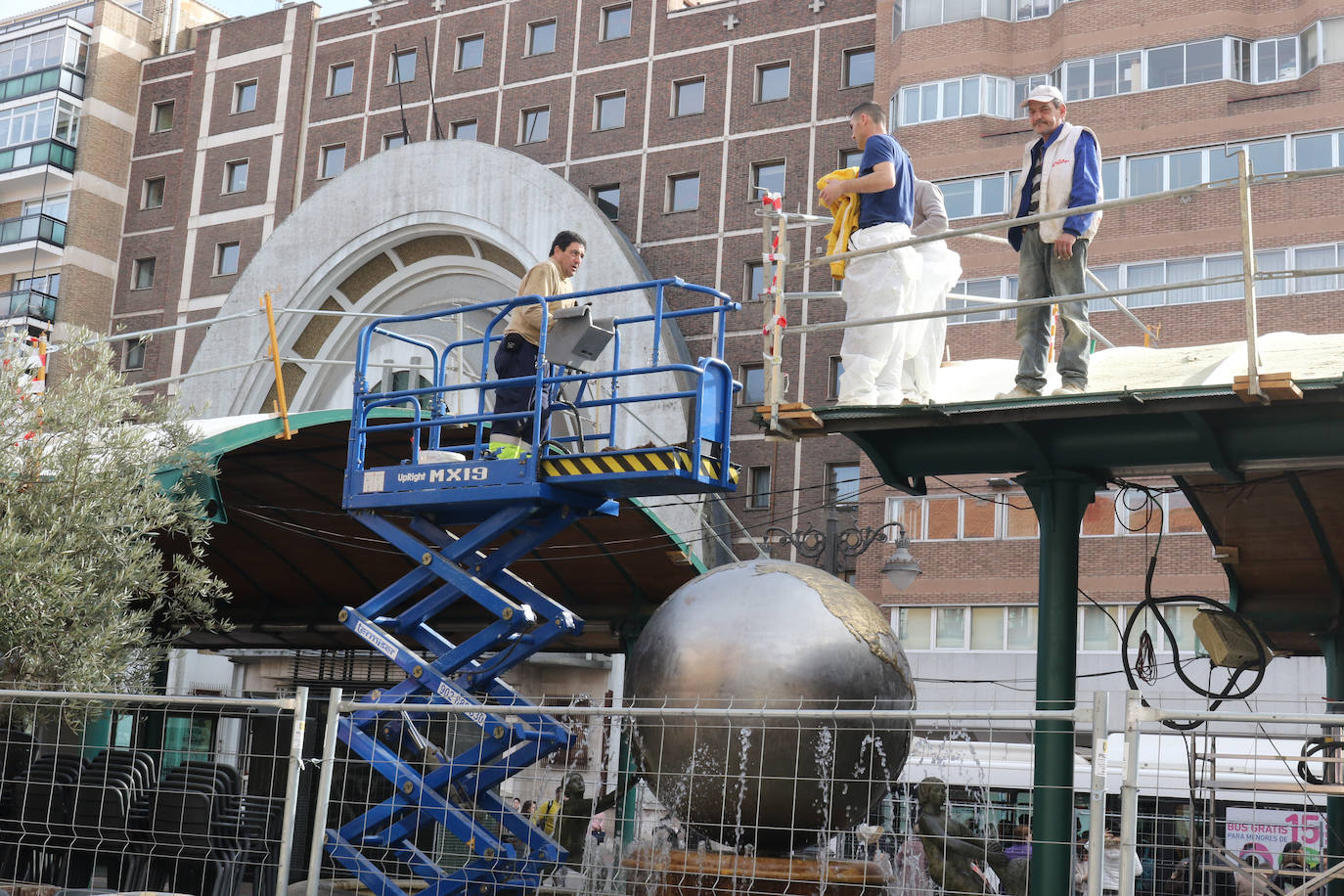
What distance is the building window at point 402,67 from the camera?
54.7m

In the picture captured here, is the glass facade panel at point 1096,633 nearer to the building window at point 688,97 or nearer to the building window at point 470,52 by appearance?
the building window at point 688,97

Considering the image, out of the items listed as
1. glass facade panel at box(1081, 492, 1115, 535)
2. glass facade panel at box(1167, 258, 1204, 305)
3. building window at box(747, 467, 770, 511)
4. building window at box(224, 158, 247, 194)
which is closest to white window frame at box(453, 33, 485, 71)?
building window at box(224, 158, 247, 194)

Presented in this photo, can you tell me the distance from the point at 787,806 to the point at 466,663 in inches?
154

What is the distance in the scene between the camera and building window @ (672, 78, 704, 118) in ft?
163

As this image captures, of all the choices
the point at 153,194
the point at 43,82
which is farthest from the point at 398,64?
the point at 43,82

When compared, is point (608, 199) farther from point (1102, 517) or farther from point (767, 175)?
point (1102, 517)

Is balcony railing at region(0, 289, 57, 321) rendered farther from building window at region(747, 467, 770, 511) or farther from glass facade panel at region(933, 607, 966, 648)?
glass facade panel at region(933, 607, 966, 648)

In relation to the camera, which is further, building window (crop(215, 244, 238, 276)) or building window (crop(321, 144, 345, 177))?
building window (crop(215, 244, 238, 276))

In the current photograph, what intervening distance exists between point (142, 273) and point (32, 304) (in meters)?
4.48

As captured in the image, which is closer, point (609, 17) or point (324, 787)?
point (324, 787)

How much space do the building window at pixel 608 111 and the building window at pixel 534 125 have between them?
6.11ft

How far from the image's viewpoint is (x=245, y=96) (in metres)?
58.8

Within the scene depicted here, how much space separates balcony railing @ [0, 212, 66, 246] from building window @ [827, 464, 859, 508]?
114 ft

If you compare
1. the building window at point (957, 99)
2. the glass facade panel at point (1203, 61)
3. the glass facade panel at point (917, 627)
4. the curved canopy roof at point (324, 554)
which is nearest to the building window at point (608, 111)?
the building window at point (957, 99)
